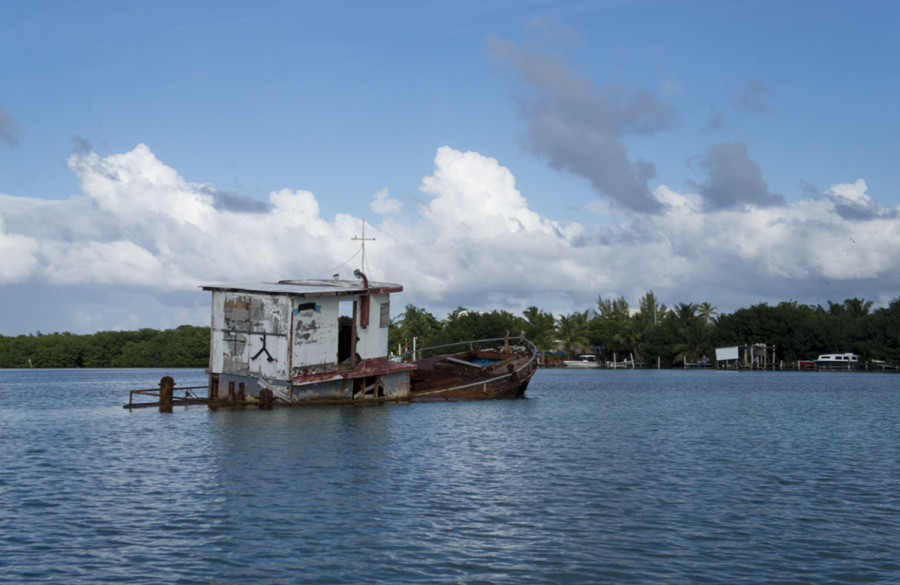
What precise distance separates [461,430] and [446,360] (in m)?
18.0

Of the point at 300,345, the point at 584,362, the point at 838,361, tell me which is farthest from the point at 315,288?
the point at 584,362

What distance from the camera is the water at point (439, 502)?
13.4 meters

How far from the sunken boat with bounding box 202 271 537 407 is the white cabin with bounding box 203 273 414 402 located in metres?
0.04

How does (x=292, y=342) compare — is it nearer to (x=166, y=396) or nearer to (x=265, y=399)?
(x=265, y=399)

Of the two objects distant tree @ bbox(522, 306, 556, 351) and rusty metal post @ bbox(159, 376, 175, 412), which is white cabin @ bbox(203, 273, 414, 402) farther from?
distant tree @ bbox(522, 306, 556, 351)

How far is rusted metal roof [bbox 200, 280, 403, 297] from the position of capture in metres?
36.8

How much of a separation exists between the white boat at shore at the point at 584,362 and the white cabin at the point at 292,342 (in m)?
99.7

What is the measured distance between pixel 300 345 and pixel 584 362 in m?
106

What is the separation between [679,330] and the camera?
128625 mm

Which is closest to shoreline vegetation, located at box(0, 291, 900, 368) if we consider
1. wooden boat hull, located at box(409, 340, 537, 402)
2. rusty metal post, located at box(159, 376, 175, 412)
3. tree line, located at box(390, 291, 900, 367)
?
tree line, located at box(390, 291, 900, 367)

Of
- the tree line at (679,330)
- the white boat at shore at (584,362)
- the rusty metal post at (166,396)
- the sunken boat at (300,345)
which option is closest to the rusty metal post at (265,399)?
the sunken boat at (300,345)

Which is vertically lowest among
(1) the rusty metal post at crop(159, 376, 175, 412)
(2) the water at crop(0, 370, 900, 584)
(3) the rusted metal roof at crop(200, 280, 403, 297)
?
(2) the water at crop(0, 370, 900, 584)

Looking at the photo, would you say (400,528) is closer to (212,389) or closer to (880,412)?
(212,389)

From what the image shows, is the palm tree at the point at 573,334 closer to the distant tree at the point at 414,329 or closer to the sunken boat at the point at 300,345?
the distant tree at the point at 414,329
